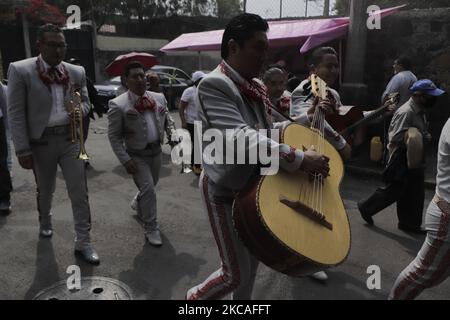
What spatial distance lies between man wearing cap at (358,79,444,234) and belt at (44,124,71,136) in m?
3.14

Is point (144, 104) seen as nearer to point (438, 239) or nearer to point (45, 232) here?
point (45, 232)

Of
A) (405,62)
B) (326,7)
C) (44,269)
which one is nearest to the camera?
(44,269)

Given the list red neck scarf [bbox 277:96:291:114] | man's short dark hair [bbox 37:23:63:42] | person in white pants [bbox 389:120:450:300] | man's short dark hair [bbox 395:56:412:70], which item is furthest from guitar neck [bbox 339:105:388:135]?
man's short dark hair [bbox 395:56:412:70]

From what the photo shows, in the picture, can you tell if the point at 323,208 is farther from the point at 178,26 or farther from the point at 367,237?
the point at 178,26

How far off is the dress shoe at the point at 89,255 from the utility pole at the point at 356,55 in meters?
5.57

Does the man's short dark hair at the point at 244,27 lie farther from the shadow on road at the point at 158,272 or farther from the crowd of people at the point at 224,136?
the shadow on road at the point at 158,272

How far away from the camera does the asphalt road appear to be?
323cm

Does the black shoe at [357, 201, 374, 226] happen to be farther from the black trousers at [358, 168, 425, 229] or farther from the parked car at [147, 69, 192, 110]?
the parked car at [147, 69, 192, 110]

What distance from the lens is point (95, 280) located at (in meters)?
3.30

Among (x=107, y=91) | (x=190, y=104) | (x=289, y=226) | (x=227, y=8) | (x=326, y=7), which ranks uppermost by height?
(x=227, y=8)

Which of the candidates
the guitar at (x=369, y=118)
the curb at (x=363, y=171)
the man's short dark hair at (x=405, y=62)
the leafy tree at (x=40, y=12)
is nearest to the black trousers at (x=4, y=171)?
the guitar at (x=369, y=118)

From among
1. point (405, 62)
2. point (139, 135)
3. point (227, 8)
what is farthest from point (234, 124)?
point (227, 8)

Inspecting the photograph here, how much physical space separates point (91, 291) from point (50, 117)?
1.42 metres

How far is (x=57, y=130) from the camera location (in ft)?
11.1
